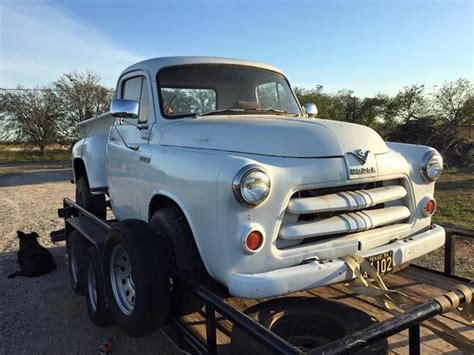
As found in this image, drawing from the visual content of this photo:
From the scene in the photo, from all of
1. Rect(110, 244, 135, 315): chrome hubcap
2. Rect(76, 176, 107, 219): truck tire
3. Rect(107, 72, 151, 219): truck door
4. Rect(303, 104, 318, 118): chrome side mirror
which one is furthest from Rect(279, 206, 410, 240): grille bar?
Rect(76, 176, 107, 219): truck tire

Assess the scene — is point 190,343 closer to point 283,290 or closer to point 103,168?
point 283,290

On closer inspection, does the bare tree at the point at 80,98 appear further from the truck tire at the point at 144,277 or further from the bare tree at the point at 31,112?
the truck tire at the point at 144,277

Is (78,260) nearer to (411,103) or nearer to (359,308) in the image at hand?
(359,308)

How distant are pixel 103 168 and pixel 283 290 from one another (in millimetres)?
3231

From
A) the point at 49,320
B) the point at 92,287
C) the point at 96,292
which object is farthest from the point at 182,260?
the point at 49,320

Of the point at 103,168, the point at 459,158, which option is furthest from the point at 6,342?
the point at 459,158

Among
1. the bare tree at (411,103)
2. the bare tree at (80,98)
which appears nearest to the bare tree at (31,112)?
the bare tree at (80,98)

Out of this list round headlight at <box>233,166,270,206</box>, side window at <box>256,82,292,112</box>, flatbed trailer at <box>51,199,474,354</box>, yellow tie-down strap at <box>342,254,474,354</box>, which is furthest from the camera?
side window at <box>256,82,292,112</box>

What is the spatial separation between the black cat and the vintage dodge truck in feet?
7.26

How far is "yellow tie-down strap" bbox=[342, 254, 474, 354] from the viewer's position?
7.36 ft

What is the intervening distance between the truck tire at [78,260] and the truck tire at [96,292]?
45cm

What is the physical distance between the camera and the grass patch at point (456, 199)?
7713 mm

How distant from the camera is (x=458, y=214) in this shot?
8.22 meters

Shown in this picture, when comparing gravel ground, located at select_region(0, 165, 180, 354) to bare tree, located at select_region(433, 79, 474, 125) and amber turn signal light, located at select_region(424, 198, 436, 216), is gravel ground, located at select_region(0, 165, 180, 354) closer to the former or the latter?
amber turn signal light, located at select_region(424, 198, 436, 216)
